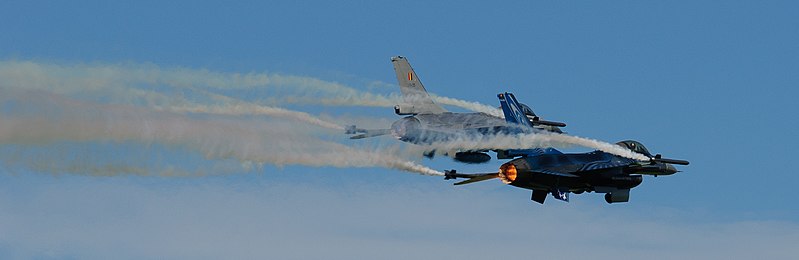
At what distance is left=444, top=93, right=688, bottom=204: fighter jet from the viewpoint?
68062mm

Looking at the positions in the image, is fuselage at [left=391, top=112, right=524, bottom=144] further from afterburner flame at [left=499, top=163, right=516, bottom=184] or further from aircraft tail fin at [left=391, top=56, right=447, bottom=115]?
afterburner flame at [left=499, top=163, right=516, bottom=184]

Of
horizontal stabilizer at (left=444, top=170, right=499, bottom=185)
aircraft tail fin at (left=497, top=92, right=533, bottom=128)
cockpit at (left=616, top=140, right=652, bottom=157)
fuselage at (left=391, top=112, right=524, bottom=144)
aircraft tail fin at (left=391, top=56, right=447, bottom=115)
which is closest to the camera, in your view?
horizontal stabilizer at (left=444, top=170, right=499, bottom=185)

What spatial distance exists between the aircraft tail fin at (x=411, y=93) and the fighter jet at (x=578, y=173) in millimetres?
8543

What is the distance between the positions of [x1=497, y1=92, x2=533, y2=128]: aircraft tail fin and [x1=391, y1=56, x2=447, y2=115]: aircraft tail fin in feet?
15.7

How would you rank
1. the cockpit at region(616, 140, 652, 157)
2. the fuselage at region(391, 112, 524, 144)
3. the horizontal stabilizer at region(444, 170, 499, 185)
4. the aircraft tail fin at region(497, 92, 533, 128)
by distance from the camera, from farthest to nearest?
the fuselage at region(391, 112, 524, 144) < the aircraft tail fin at region(497, 92, 533, 128) < the cockpit at region(616, 140, 652, 157) < the horizontal stabilizer at region(444, 170, 499, 185)

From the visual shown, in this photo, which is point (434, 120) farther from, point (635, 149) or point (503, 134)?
point (635, 149)

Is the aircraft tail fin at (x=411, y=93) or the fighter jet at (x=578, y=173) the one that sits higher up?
the aircraft tail fin at (x=411, y=93)

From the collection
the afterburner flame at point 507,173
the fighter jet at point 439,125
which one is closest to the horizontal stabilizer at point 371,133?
the fighter jet at point 439,125

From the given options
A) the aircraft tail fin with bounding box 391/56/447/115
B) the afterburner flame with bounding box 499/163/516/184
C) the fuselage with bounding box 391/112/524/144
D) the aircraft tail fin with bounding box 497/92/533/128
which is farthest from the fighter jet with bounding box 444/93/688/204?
the aircraft tail fin with bounding box 391/56/447/115

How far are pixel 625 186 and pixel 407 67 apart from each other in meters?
15.5

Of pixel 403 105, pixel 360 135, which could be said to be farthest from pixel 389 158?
pixel 403 105

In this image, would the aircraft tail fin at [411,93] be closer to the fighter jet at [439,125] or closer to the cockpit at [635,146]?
the fighter jet at [439,125]

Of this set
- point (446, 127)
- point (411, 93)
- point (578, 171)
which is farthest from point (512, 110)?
point (411, 93)

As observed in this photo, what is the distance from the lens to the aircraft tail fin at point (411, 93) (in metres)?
79.1
